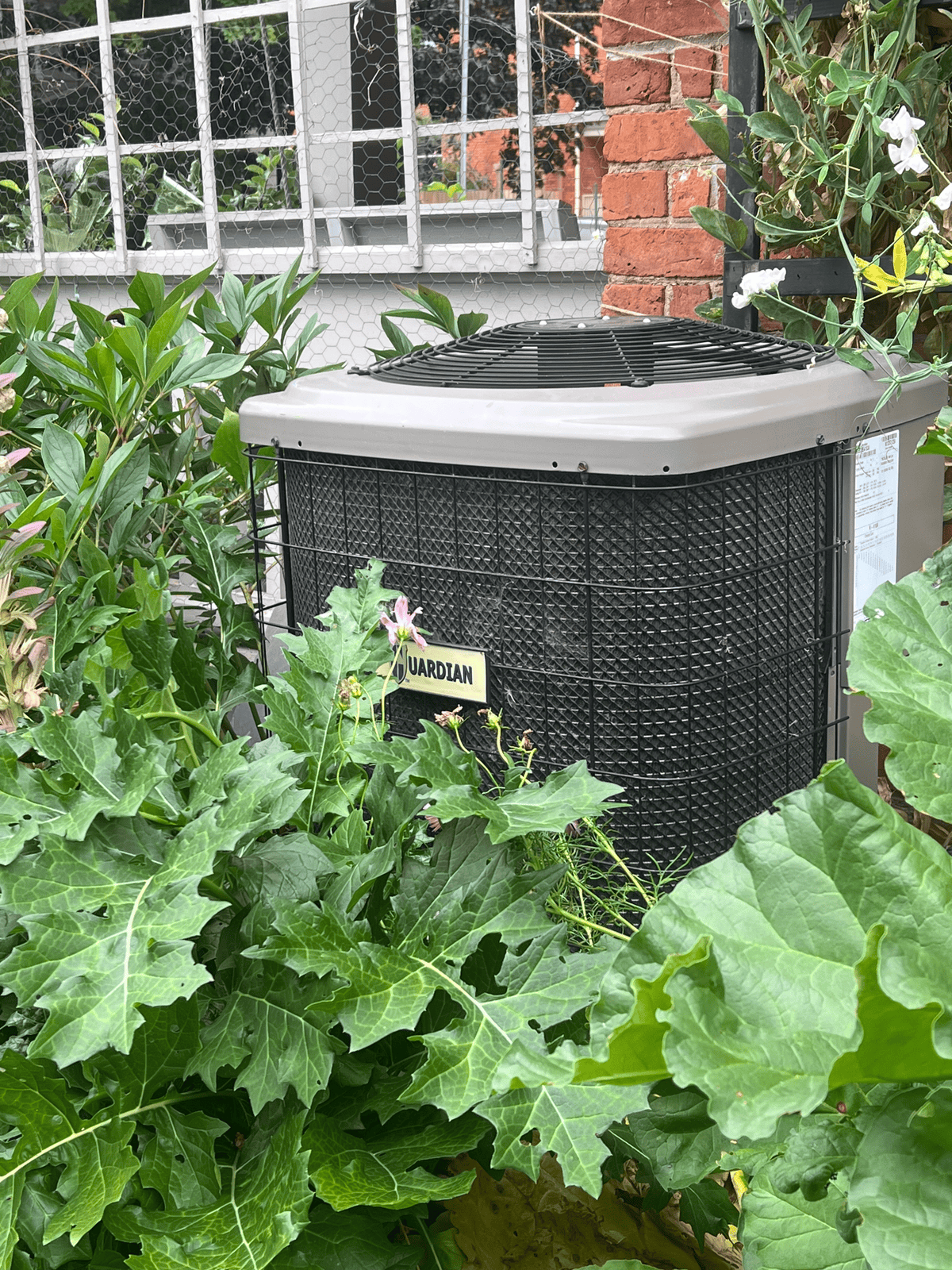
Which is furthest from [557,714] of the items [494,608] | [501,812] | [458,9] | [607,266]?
[458,9]

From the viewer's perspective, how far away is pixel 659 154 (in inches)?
74.9

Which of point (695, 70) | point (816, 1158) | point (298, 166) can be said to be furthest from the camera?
point (298, 166)

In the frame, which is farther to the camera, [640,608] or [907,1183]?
[640,608]

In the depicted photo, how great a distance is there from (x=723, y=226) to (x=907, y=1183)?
1473 millimetres

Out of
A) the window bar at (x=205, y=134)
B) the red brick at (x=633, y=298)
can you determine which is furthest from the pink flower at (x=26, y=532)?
the window bar at (x=205, y=134)

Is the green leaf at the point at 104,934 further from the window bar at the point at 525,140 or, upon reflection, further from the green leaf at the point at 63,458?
the window bar at the point at 525,140

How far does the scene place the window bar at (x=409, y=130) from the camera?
3955 millimetres

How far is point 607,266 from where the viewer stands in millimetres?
2045

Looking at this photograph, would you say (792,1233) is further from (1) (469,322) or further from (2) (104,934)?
(1) (469,322)

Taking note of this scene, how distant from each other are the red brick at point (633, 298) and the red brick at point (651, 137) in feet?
0.65

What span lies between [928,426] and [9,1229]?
4.09 feet

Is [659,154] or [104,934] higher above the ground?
[659,154]

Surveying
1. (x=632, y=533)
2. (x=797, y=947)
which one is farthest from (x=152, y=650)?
(x=797, y=947)

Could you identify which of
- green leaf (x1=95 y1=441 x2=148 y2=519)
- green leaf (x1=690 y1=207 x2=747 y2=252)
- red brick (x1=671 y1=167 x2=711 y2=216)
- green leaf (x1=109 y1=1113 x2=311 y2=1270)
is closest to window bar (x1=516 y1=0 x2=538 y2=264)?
red brick (x1=671 y1=167 x2=711 y2=216)
